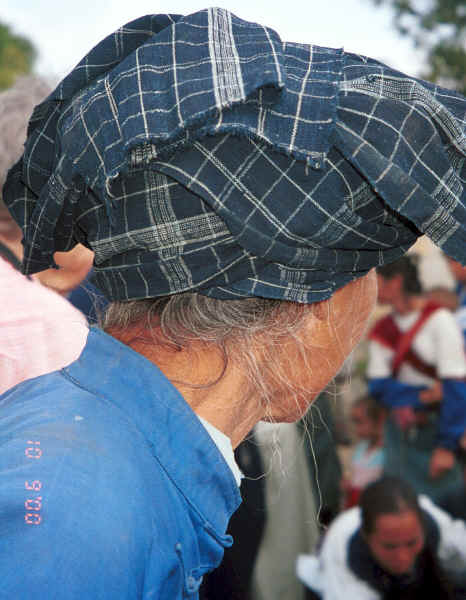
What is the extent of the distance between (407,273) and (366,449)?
1.44 metres

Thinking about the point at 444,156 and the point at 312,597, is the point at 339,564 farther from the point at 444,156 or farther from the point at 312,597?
the point at 444,156

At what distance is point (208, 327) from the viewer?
1.23m

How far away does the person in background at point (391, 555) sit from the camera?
133 inches

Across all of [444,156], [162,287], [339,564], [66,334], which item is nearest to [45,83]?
[66,334]

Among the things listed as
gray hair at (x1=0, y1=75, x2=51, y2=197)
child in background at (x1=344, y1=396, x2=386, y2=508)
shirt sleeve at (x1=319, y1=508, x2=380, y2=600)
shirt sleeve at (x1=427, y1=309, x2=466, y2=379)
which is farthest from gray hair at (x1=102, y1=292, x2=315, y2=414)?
child in background at (x1=344, y1=396, x2=386, y2=508)

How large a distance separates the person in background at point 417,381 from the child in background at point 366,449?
106mm

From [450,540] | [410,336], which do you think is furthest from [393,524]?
[410,336]

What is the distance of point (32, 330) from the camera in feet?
5.82

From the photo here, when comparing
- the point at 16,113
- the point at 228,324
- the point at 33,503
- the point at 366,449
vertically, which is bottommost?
the point at 366,449

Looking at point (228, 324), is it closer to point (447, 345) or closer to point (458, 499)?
point (447, 345)

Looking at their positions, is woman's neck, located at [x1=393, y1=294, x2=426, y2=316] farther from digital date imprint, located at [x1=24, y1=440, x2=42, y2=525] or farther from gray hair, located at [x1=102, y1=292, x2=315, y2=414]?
digital date imprint, located at [x1=24, y1=440, x2=42, y2=525]

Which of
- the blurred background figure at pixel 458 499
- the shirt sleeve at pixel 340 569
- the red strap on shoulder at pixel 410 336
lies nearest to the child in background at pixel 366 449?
the red strap on shoulder at pixel 410 336

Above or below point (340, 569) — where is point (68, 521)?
above

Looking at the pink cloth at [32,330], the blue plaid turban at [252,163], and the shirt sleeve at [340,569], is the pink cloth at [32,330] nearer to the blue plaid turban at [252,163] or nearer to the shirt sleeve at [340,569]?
the blue plaid turban at [252,163]
